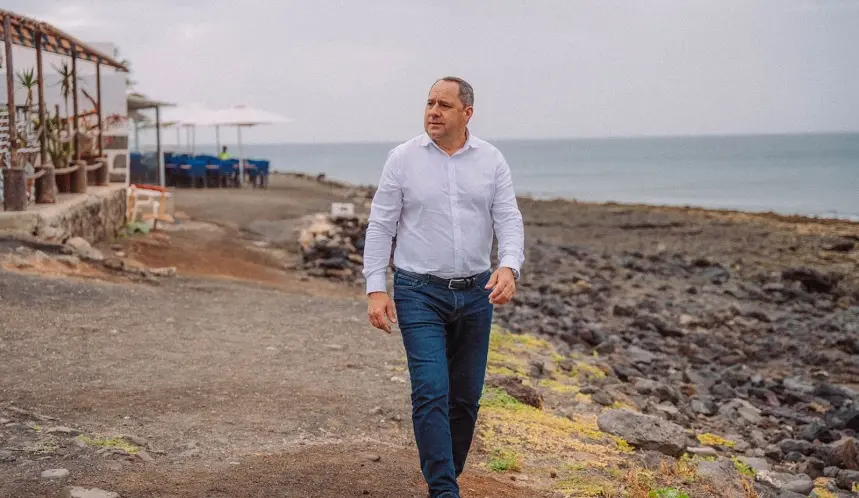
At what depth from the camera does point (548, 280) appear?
1866 centimetres

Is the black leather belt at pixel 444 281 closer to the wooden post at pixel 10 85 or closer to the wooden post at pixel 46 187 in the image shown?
the wooden post at pixel 10 85

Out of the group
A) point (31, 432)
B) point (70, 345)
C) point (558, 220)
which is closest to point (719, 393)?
point (70, 345)

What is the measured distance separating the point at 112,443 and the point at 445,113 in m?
2.55

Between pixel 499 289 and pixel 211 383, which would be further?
pixel 211 383

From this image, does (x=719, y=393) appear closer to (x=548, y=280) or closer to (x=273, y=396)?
(x=273, y=396)

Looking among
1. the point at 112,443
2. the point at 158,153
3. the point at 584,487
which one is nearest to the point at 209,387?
the point at 112,443

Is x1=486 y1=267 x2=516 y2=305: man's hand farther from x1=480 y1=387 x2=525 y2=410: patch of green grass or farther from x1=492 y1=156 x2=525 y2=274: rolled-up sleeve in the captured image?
x1=480 y1=387 x2=525 y2=410: patch of green grass

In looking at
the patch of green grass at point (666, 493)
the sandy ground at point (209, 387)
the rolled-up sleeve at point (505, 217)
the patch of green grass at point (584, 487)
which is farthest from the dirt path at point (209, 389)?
the rolled-up sleeve at point (505, 217)

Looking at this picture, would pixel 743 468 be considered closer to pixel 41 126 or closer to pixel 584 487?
pixel 584 487

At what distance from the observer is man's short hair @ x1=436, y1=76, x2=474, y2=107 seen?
4.46m

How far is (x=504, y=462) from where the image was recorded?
5.84 metres

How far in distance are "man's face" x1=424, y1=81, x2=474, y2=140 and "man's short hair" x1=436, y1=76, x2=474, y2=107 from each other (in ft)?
0.06

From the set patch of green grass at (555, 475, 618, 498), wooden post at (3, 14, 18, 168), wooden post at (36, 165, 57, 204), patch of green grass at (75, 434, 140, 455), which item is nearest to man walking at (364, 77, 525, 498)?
patch of green grass at (555, 475, 618, 498)

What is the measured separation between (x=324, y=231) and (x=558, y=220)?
15.9 metres
